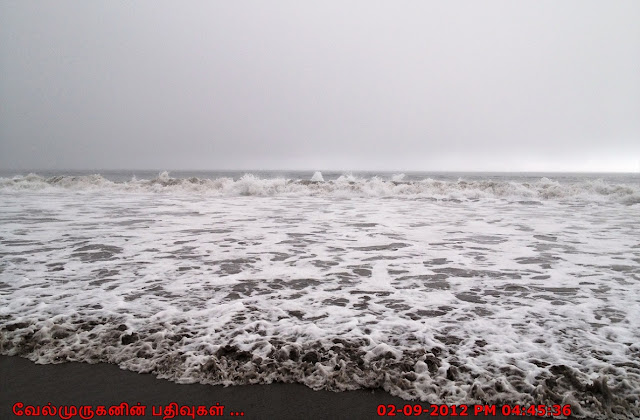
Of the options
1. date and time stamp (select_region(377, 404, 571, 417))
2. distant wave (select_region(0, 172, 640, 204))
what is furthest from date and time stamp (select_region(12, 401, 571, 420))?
distant wave (select_region(0, 172, 640, 204))

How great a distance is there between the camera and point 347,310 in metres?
3.66

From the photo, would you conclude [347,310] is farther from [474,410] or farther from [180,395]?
[180,395]

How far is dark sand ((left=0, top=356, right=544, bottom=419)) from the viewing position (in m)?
2.23

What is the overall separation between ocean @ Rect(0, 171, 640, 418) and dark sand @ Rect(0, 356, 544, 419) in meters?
0.08

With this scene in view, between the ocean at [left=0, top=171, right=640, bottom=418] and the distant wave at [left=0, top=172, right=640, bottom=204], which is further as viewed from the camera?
the distant wave at [left=0, top=172, right=640, bottom=204]

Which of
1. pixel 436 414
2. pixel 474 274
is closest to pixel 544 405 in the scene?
pixel 436 414

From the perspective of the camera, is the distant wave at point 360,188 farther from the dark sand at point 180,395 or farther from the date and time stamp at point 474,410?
the dark sand at point 180,395

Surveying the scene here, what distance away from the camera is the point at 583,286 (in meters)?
4.45

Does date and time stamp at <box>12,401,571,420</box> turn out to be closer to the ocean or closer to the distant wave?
the ocean

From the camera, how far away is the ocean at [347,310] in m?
2.53

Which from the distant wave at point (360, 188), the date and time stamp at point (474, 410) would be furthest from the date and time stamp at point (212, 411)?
the distant wave at point (360, 188)

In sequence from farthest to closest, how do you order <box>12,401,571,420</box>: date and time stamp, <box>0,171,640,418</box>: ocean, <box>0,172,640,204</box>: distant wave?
<box>0,172,640,204</box>: distant wave
<box>0,171,640,418</box>: ocean
<box>12,401,571,420</box>: date and time stamp

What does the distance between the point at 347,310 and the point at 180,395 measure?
5.79 ft

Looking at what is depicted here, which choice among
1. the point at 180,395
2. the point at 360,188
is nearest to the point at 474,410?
the point at 180,395
